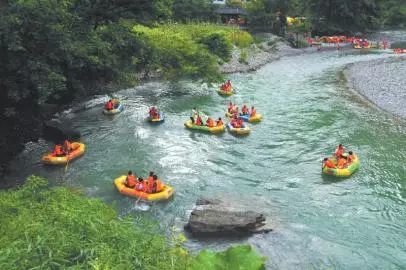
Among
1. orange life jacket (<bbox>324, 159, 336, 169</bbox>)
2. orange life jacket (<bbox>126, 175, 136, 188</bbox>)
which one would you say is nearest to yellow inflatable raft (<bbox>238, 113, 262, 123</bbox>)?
orange life jacket (<bbox>324, 159, 336, 169</bbox>)

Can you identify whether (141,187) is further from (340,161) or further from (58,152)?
(340,161)

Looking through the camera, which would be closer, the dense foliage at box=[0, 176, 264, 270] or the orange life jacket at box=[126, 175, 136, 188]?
the dense foliage at box=[0, 176, 264, 270]

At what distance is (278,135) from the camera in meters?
22.9

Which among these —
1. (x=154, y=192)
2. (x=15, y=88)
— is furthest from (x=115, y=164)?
(x=15, y=88)

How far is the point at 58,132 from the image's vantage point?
22.6 meters

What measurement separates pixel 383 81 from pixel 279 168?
18.8 m

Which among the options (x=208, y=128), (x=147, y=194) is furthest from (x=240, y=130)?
(x=147, y=194)

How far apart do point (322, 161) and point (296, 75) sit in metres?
19.2

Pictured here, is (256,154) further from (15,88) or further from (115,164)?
(15,88)

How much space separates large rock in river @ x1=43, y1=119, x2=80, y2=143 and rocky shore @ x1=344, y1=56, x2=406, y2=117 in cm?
1727

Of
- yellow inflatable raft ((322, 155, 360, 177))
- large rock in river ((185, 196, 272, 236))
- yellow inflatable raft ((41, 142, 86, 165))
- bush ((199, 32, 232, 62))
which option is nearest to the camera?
large rock in river ((185, 196, 272, 236))

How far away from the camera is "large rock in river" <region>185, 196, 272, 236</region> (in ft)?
44.6

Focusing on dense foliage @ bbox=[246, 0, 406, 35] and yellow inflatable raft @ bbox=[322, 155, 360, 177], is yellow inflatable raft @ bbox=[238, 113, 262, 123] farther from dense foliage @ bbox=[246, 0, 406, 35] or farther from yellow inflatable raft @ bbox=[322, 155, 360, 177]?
dense foliage @ bbox=[246, 0, 406, 35]

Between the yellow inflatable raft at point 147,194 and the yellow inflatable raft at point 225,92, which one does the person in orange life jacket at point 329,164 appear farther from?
the yellow inflatable raft at point 225,92
